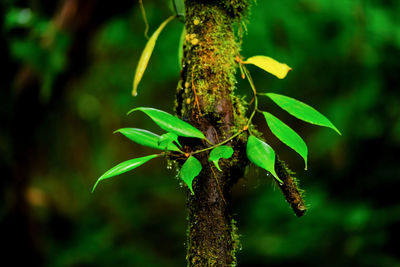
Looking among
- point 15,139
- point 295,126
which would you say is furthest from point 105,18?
point 295,126

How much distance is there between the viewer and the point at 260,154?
431mm

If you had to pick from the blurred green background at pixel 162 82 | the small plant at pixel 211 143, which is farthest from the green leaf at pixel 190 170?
the blurred green background at pixel 162 82

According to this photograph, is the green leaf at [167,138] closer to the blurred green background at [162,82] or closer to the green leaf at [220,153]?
the green leaf at [220,153]

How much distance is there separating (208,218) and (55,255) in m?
1.97

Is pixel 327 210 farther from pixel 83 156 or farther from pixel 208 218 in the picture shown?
pixel 83 156

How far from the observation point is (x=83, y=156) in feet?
9.66

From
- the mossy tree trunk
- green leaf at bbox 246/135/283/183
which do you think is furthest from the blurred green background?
green leaf at bbox 246/135/283/183

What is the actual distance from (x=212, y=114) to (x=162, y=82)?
178 centimetres

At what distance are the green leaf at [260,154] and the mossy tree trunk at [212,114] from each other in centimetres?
4

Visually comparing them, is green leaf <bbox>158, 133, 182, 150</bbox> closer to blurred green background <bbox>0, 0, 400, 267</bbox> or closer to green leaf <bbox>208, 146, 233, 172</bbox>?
green leaf <bbox>208, 146, 233, 172</bbox>

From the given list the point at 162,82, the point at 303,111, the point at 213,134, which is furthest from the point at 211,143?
the point at 162,82

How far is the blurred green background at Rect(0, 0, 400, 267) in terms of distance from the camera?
173cm

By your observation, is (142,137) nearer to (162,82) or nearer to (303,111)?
(303,111)

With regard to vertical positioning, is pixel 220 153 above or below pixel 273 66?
below
